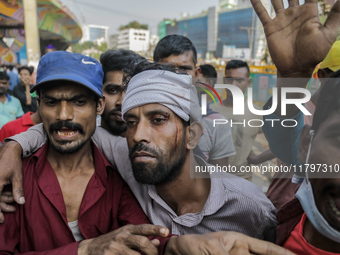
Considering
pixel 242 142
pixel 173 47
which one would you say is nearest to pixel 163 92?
pixel 173 47

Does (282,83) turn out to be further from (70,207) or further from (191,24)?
(191,24)

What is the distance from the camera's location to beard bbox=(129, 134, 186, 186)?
1665 millimetres

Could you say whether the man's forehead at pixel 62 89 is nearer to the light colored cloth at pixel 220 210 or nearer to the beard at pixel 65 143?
the beard at pixel 65 143

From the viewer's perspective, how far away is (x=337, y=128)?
1152mm

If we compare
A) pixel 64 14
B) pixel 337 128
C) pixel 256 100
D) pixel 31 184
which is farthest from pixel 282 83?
pixel 64 14

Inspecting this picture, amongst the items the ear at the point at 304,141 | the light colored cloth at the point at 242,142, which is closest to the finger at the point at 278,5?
the ear at the point at 304,141

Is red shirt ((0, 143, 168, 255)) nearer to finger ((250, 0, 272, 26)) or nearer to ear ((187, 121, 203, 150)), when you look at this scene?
ear ((187, 121, 203, 150))

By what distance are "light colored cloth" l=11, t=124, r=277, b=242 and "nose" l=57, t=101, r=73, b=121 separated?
304mm

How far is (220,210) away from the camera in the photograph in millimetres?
1692

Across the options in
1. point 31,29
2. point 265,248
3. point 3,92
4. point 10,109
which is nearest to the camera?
point 265,248

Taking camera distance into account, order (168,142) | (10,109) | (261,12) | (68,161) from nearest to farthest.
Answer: (261,12), (168,142), (68,161), (10,109)

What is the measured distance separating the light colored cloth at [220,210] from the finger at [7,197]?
313 mm

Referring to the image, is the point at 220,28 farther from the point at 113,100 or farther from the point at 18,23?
the point at 113,100

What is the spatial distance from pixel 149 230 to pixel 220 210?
0.59m
